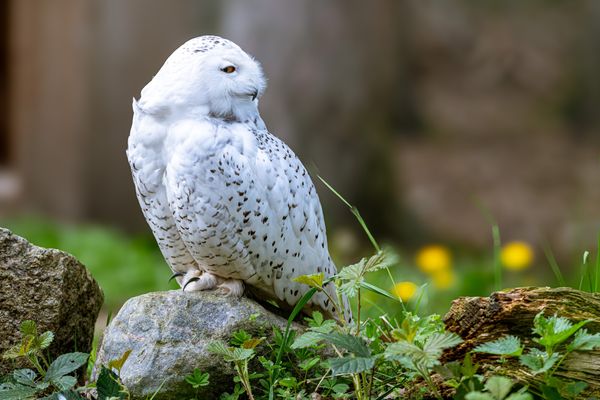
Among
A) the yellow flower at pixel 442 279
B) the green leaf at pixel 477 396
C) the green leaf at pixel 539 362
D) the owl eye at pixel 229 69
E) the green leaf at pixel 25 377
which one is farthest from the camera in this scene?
the yellow flower at pixel 442 279

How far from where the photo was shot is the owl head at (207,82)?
9.46 feet

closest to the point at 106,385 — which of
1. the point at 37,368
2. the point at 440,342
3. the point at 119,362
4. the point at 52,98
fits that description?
the point at 119,362

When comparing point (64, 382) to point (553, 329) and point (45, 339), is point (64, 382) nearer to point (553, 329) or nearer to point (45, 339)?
point (45, 339)

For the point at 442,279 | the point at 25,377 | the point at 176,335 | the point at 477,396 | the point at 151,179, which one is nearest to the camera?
the point at 477,396

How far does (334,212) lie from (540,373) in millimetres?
5324

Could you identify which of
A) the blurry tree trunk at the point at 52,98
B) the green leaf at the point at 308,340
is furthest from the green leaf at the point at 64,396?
the blurry tree trunk at the point at 52,98

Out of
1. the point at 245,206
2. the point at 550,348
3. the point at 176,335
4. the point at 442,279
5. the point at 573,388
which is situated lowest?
the point at 442,279

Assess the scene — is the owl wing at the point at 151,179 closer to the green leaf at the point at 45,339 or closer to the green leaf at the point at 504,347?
the green leaf at the point at 45,339

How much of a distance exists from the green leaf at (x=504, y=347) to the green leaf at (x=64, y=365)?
3.52 ft

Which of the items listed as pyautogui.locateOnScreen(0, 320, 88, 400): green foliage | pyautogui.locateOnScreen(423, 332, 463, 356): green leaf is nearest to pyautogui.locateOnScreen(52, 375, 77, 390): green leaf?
pyautogui.locateOnScreen(0, 320, 88, 400): green foliage

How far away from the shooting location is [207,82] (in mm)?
2906

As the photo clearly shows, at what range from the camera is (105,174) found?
8602 millimetres

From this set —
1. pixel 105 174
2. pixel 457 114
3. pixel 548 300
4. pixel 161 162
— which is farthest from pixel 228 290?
pixel 457 114

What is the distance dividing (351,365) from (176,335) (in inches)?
25.0
